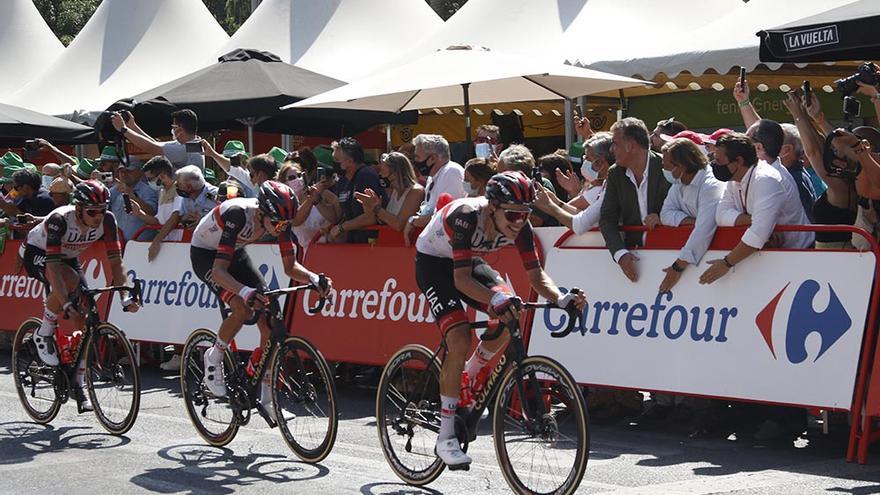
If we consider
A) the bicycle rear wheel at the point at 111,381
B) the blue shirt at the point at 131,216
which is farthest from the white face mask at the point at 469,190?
the blue shirt at the point at 131,216

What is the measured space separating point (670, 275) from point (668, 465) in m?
1.45

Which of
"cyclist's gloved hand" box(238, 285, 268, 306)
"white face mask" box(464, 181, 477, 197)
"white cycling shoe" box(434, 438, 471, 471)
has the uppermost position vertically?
"white face mask" box(464, 181, 477, 197)

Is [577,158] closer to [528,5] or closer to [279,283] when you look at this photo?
[279,283]

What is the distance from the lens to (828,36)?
929cm

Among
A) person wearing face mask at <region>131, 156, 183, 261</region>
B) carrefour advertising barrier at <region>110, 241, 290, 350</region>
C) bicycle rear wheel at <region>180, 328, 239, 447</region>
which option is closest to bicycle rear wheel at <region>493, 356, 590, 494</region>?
bicycle rear wheel at <region>180, 328, 239, 447</region>

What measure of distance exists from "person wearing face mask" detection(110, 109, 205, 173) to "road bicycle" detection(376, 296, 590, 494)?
6.49 m

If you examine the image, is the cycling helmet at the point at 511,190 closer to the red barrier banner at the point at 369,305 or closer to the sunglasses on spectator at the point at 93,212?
the red barrier banner at the point at 369,305

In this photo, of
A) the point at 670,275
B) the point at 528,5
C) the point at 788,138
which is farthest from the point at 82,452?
the point at 528,5

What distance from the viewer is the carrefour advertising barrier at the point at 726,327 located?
8.21 metres

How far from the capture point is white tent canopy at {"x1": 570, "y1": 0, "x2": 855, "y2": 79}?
13125mm

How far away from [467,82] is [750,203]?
13.1 ft

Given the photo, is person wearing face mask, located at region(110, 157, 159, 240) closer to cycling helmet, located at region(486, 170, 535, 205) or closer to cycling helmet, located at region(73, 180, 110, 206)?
cycling helmet, located at region(73, 180, 110, 206)

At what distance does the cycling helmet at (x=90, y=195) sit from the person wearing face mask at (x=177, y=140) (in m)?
3.82

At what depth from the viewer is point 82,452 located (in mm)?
8945
